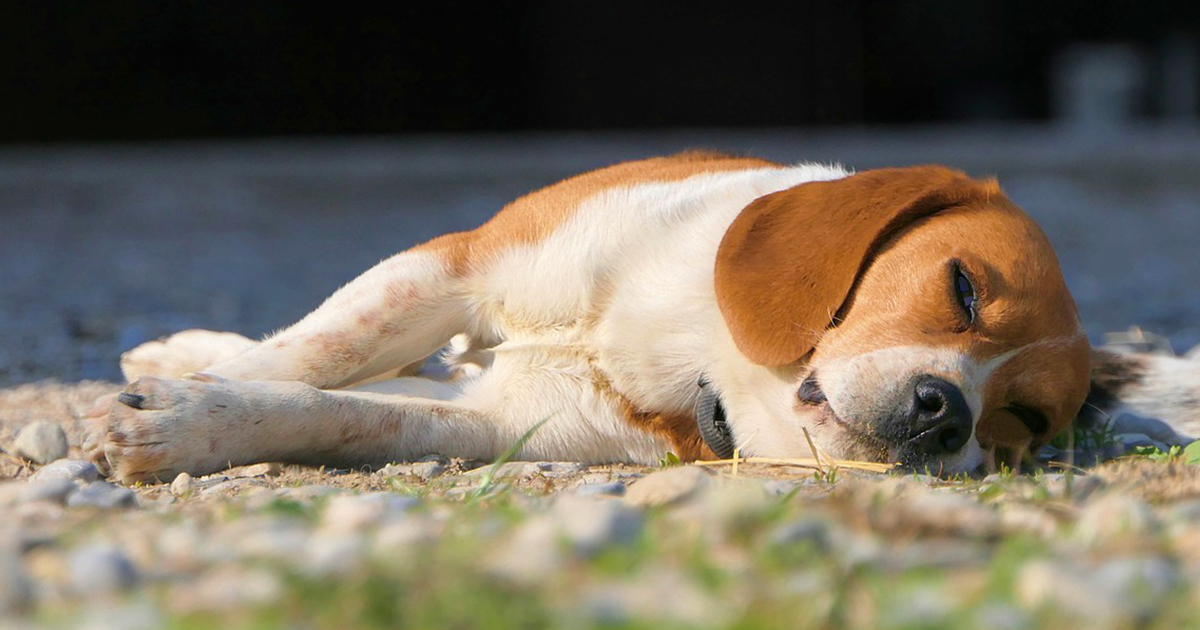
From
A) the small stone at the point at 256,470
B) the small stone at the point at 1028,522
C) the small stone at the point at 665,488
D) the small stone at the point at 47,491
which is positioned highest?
the small stone at the point at 47,491

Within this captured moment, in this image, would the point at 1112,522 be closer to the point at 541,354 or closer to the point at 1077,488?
the point at 1077,488

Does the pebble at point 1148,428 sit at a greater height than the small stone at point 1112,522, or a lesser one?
lesser

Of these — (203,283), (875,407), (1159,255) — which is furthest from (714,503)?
(1159,255)

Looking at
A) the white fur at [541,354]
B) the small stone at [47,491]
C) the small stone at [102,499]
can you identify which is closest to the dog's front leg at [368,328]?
the white fur at [541,354]

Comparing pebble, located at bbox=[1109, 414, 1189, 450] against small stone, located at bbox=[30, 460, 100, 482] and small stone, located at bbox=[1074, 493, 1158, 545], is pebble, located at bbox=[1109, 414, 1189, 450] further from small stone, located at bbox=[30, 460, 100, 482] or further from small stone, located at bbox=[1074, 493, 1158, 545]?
small stone, located at bbox=[30, 460, 100, 482]

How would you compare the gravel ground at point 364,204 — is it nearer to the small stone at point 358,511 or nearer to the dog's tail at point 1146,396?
the dog's tail at point 1146,396

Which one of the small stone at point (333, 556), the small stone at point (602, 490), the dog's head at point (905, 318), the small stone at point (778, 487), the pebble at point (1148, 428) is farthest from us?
the pebble at point (1148, 428)

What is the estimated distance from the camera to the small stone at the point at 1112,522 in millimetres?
1934

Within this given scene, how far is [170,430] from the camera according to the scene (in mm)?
2939

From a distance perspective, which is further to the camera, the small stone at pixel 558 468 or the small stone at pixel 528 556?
the small stone at pixel 558 468

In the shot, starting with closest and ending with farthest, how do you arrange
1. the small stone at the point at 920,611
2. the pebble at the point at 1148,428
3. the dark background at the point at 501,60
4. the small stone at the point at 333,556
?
1. the small stone at the point at 920,611
2. the small stone at the point at 333,556
3. the pebble at the point at 1148,428
4. the dark background at the point at 501,60

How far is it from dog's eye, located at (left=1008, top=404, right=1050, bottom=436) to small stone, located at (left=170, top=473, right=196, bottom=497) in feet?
5.60

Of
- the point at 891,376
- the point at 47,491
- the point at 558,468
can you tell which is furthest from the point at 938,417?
the point at 47,491

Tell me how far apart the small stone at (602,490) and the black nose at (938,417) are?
2.04 ft
